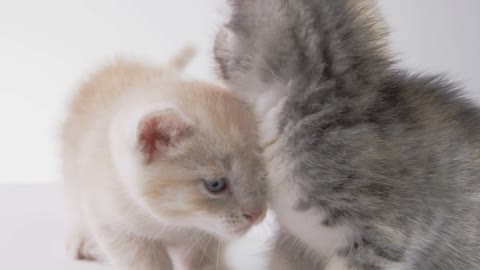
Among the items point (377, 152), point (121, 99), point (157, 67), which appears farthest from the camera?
point (157, 67)

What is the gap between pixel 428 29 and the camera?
8.20 feet

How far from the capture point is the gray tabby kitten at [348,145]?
133cm

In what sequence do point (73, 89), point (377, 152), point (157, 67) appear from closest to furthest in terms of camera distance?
point (377, 152), point (157, 67), point (73, 89)

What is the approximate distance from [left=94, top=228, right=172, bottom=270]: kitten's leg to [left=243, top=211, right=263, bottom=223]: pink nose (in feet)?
0.78

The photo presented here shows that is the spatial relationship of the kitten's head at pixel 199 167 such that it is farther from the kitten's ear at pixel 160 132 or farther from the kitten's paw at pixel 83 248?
the kitten's paw at pixel 83 248

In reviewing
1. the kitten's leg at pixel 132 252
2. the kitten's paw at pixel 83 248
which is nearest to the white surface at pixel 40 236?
the kitten's paw at pixel 83 248

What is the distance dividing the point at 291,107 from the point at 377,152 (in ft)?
0.57

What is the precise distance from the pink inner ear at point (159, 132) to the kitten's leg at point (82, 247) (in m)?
0.45

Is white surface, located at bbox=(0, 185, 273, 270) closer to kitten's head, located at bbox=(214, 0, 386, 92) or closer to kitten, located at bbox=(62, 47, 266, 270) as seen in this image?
kitten, located at bbox=(62, 47, 266, 270)

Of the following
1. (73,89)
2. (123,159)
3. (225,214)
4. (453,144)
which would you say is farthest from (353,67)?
(73,89)

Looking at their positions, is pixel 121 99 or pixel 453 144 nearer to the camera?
pixel 453 144

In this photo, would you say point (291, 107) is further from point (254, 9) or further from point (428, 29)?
point (428, 29)

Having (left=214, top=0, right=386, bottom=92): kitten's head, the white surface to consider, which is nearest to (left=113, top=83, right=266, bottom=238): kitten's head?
(left=214, top=0, right=386, bottom=92): kitten's head

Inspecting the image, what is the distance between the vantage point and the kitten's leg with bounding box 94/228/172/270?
1526mm
